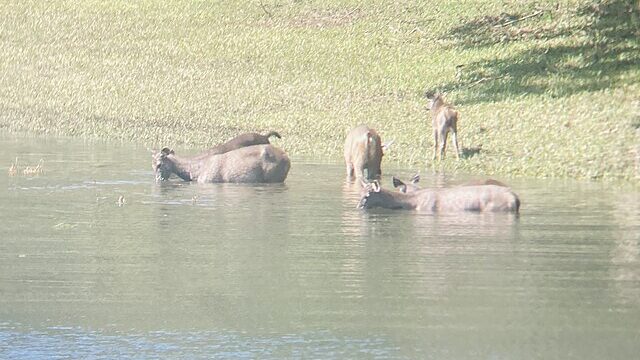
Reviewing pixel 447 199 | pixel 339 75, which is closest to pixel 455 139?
pixel 447 199

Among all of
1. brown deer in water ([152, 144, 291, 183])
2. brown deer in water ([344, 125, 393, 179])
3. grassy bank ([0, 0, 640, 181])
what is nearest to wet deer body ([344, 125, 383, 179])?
brown deer in water ([344, 125, 393, 179])

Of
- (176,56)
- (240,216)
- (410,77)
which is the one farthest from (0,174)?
(176,56)

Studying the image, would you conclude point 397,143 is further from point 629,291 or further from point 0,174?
point 629,291

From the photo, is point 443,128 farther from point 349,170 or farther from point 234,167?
point 234,167

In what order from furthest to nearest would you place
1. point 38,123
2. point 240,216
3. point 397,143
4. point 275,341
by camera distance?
point 38,123 < point 397,143 < point 240,216 < point 275,341

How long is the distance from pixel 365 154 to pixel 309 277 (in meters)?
9.11

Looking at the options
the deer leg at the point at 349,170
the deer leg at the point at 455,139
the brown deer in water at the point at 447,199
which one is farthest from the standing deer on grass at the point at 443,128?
the brown deer in water at the point at 447,199

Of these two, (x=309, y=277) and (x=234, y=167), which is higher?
(x=234, y=167)

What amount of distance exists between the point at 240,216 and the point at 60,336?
690 cm

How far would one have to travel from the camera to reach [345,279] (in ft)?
42.3

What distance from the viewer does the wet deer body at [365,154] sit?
22.0 m

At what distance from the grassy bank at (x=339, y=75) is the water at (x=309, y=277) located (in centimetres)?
621

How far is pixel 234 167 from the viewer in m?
21.8

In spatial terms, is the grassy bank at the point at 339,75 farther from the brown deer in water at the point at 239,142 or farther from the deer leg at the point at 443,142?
the brown deer in water at the point at 239,142
